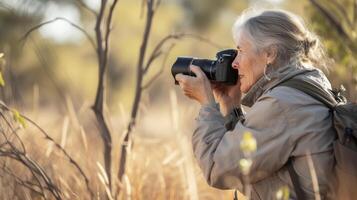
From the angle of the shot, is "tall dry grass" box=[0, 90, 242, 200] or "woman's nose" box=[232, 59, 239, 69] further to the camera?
"tall dry grass" box=[0, 90, 242, 200]

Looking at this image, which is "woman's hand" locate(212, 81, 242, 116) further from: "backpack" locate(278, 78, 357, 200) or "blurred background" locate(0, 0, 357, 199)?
"backpack" locate(278, 78, 357, 200)

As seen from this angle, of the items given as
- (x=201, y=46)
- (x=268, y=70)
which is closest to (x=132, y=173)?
(x=268, y=70)

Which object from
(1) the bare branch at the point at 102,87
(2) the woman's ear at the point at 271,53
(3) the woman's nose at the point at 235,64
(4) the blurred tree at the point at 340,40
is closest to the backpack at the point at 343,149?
(2) the woman's ear at the point at 271,53

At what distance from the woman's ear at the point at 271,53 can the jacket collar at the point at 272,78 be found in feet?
0.09

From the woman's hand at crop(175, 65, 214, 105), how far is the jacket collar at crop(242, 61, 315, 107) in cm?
13

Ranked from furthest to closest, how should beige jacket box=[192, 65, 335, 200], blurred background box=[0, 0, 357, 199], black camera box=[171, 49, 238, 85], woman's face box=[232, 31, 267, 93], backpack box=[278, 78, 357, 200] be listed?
blurred background box=[0, 0, 357, 199] < black camera box=[171, 49, 238, 85] < woman's face box=[232, 31, 267, 93] < beige jacket box=[192, 65, 335, 200] < backpack box=[278, 78, 357, 200]

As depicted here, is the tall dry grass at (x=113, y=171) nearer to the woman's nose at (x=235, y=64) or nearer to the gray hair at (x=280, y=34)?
the woman's nose at (x=235, y=64)

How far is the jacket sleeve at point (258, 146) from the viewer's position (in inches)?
110

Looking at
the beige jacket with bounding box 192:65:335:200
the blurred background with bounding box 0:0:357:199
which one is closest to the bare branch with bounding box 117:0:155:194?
the blurred background with bounding box 0:0:357:199

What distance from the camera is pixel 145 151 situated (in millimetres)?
4977

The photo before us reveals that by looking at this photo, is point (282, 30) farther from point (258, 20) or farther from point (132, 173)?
point (132, 173)

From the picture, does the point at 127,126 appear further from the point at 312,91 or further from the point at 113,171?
the point at 312,91

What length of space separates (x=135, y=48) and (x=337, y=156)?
2568cm

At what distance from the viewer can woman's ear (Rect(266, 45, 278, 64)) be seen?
3.00 metres
